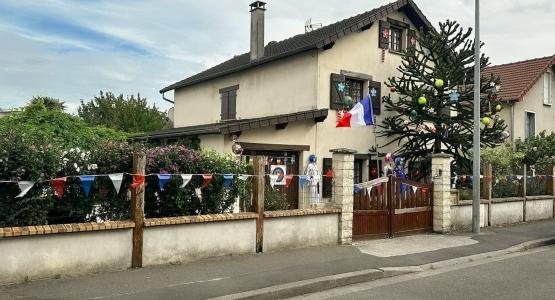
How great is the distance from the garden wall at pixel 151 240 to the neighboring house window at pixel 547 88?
21.2 m

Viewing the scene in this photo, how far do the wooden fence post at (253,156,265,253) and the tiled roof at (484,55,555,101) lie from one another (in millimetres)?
18744

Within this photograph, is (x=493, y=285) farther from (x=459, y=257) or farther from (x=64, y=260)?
(x=64, y=260)

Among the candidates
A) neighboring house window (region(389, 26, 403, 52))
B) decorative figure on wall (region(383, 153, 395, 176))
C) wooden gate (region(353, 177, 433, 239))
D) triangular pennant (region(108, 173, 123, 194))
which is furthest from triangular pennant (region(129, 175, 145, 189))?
neighboring house window (region(389, 26, 403, 52))

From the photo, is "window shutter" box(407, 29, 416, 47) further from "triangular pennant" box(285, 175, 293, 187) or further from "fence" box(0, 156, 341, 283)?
"triangular pennant" box(285, 175, 293, 187)

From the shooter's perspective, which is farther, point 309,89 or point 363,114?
point 309,89

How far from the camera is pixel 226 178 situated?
914 cm

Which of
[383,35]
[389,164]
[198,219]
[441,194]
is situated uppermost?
[383,35]

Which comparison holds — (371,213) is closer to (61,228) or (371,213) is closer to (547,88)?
(61,228)

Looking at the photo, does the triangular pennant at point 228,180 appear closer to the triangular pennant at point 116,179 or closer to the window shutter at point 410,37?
the triangular pennant at point 116,179

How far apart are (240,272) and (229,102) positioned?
12729 millimetres

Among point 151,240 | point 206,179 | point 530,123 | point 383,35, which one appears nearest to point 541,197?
point 383,35

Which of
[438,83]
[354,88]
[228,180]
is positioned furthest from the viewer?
[354,88]

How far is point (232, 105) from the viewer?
19.9 metres

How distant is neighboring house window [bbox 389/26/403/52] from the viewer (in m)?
19.1
